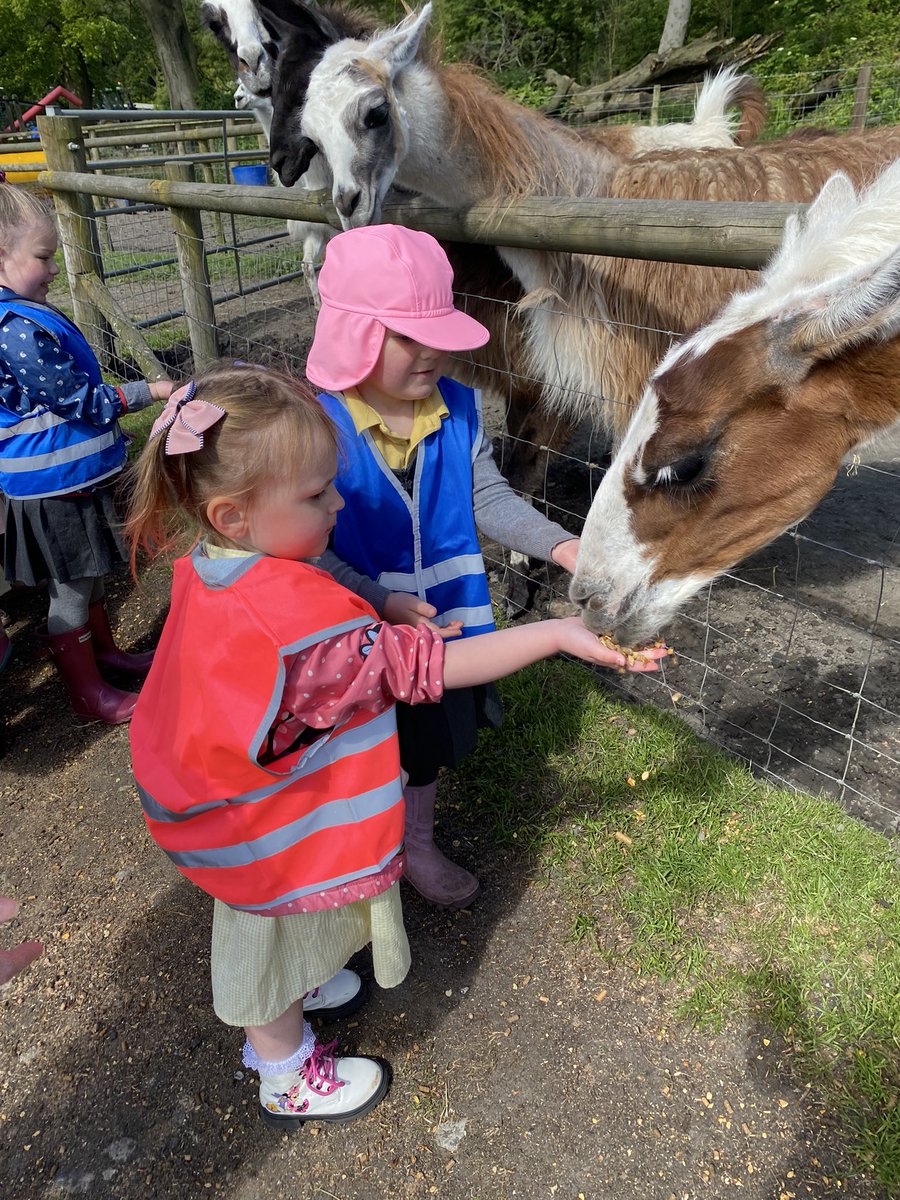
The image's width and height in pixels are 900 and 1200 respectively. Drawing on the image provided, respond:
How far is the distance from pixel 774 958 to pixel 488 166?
3.15m

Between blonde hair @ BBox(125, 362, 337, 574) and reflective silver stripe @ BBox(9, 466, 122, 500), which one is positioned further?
reflective silver stripe @ BBox(9, 466, 122, 500)

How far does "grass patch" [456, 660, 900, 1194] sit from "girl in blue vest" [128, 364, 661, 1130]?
840 mm

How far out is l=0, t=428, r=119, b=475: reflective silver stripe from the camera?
8.60 feet

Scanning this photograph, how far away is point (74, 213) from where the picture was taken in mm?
4793

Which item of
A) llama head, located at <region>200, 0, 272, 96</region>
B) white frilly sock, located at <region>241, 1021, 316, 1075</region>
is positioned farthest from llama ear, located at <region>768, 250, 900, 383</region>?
llama head, located at <region>200, 0, 272, 96</region>

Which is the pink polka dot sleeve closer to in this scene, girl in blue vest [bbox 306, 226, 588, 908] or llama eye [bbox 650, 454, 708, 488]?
girl in blue vest [bbox 306, 226, 588, 908]

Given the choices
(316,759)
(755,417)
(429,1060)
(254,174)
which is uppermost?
(254,174)

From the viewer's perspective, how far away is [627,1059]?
5.94 feet

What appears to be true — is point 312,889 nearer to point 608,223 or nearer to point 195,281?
point 608,223

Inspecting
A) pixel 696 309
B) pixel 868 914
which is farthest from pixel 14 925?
pixel 696 309

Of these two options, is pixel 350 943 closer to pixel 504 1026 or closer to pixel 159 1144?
pixel 504 1026

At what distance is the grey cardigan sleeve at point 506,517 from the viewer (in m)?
1.87

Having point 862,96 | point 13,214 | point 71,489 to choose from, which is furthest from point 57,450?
point 862,96

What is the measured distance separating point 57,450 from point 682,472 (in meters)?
2.10
